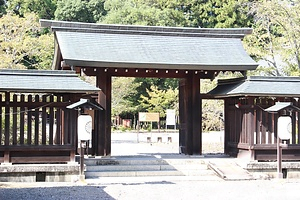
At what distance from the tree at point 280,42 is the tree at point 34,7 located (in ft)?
86.7

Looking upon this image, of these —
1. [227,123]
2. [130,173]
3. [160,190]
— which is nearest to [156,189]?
[160,190]

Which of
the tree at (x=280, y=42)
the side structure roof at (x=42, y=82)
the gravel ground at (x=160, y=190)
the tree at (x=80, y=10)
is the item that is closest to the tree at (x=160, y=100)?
the tree at (x=280, y=42)

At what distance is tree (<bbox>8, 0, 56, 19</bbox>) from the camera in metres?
46.7

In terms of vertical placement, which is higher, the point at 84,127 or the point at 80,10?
the point at 80,10

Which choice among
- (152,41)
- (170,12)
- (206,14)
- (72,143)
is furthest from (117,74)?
(206,14)

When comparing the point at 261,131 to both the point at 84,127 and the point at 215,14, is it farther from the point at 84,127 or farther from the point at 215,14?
the point at 215,14

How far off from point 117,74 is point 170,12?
30622mm

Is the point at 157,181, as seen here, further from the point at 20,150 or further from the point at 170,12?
the point at 170,12

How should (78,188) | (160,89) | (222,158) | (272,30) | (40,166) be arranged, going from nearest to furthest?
(78,188)
(40,166)
(222,158)
(272,30)
(160,89)

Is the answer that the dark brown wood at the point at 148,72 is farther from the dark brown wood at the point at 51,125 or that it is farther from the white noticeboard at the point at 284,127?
the white noticeboard at the point at 284,127

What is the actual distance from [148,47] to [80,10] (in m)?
37.6

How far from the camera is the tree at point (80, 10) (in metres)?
50.4

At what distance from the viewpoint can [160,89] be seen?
4175 cm

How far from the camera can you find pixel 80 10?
2042 inches
